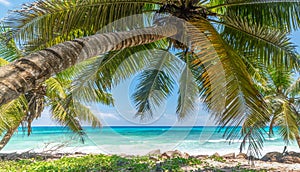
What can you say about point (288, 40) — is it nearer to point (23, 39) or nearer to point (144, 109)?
point (23, 39)

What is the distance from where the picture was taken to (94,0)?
15.2 feet

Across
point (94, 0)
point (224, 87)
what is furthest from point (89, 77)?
point (224, 87)

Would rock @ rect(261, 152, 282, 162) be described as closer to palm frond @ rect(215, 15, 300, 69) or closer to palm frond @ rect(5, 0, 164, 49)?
palm frond @ rect(215, 15, 300, 69)

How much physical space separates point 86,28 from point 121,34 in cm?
140

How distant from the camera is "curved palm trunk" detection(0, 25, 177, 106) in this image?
204cm

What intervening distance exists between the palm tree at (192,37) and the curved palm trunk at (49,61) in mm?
11

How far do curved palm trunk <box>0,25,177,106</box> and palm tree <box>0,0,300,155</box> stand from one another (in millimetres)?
11

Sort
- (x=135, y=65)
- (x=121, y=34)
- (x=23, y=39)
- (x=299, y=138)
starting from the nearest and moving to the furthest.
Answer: (x=121, y=34), (x=23, y=39), (x=135, y=65), (x=299, y=138)

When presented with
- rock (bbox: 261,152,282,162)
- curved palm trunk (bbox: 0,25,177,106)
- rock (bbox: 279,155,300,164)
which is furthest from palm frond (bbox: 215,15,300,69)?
rock (bbox: 261,152,282,162)

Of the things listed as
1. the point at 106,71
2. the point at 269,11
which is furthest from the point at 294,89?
the point at 106,71

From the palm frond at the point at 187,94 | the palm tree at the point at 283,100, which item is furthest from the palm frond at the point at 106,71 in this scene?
the palm tree at the point at 283,100

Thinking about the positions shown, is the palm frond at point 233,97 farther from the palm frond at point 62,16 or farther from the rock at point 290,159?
the rock at point 290,159

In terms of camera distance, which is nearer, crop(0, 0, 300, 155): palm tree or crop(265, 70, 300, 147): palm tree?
crop(0, 0, 300, 155): palm tree

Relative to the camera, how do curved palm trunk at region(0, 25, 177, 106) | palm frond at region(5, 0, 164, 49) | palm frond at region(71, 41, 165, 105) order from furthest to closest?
palm frond at region(71, 41, 165, 105) < palm frond at region(5, 0, 164, 49) < curved palm trunk at region(0, 25, 177, 106)
